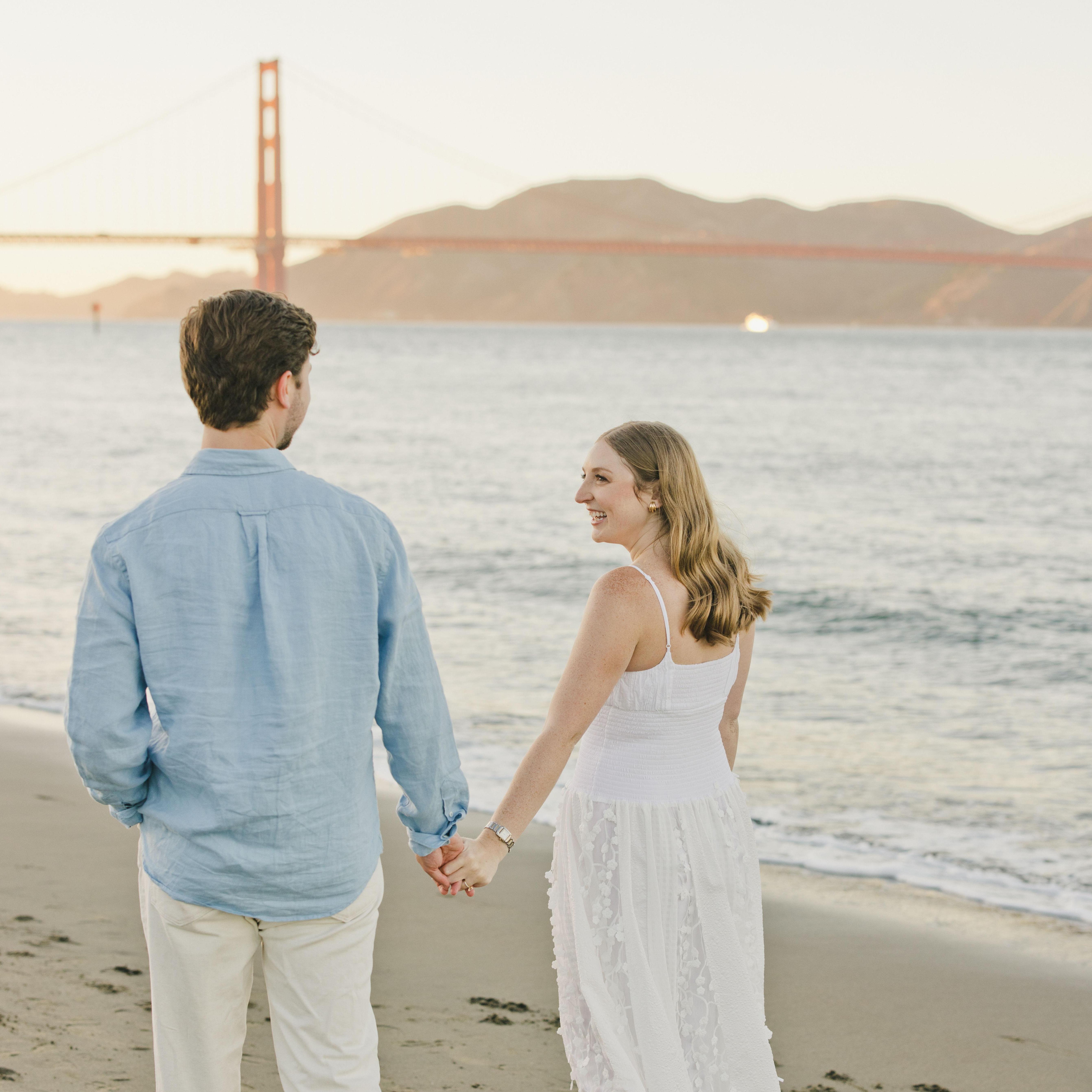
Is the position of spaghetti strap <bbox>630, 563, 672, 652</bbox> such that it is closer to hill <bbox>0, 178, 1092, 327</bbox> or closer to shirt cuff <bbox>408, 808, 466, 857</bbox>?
shirt cuff <bbox>408, 808, 466, 857</bbox>

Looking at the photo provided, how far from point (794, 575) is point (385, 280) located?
13100 cm

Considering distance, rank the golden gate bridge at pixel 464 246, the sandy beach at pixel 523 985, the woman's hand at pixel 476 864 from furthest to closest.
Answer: the golden gate bridge at pixel 464 246, the sandy beach at pixel 523 985, the woman's hand at pixel 476 864

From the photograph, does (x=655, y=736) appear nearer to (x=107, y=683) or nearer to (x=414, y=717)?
(x=414, y=717)

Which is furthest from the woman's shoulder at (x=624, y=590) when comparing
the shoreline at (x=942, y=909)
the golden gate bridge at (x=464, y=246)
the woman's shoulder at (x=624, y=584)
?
the golden gate bridge at (x=464, y=246)

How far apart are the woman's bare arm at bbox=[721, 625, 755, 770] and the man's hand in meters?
0.47

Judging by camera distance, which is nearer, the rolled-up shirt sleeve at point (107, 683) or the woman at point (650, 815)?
the rolled-up shirt sleeve at point (107, 683)

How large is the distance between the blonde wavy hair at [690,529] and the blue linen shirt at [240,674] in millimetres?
480

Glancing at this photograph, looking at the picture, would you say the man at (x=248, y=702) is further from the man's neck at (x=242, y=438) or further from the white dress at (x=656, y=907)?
the white dress at (x=656, y=907)

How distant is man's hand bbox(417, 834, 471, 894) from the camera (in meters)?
1.66

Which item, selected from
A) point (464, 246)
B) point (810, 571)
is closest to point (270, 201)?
point (464, 246)

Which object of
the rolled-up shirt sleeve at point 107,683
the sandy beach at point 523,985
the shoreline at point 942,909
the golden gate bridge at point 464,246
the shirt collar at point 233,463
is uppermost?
the golden gate bridge at point 464,246

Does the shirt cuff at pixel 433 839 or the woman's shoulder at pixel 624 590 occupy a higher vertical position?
the woman's shoulder at pixel 624 590

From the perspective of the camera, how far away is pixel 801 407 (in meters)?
32.0

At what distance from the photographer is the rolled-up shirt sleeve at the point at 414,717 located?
1451 mm
